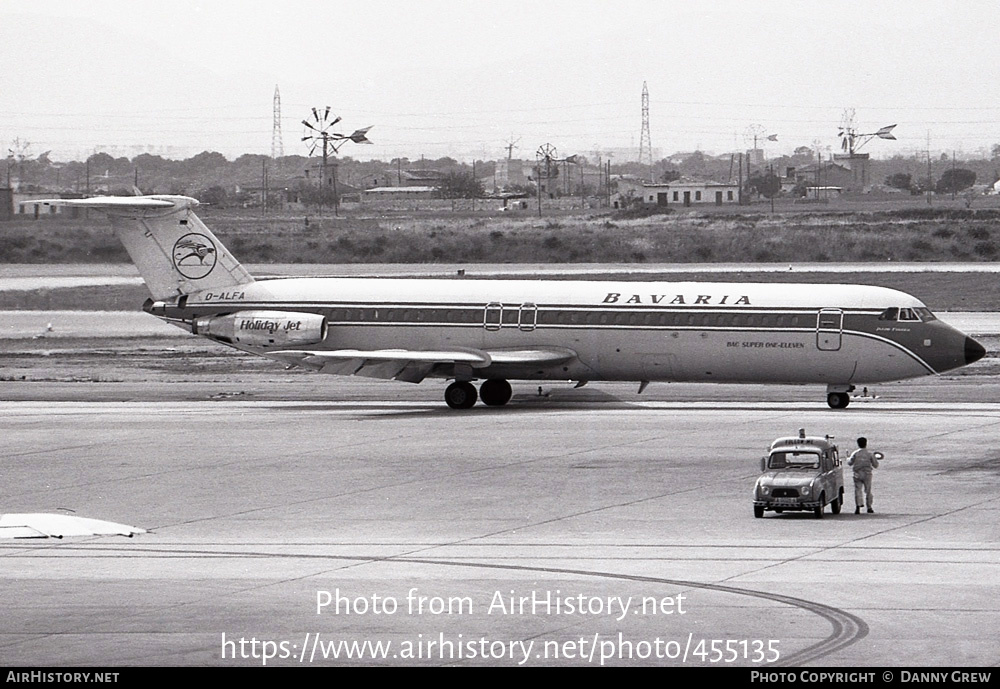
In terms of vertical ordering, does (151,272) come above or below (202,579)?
above

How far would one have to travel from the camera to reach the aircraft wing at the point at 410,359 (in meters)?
43.5

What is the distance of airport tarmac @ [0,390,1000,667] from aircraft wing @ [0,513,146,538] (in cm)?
54

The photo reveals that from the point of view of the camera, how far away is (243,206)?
553ft

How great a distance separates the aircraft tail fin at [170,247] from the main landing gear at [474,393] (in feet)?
24.7

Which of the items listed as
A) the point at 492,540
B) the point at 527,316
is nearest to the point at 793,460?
the point at 492,540

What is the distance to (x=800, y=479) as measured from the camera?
2714cm

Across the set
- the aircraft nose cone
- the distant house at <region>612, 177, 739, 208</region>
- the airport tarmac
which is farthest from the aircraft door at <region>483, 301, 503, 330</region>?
the distant house at <region>612, 177, 739, 208</region>

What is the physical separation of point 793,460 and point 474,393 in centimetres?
1768

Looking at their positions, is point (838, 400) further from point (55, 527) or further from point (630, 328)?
point (55, 527)

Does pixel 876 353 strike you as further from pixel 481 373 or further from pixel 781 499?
pixel 781 499

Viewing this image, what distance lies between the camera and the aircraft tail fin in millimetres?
46625

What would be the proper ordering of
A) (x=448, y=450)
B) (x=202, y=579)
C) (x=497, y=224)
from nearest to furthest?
1. (x=202, y=579)
2. (x=448, y=450)
3. (x=497, y=224)

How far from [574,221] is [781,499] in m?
109
